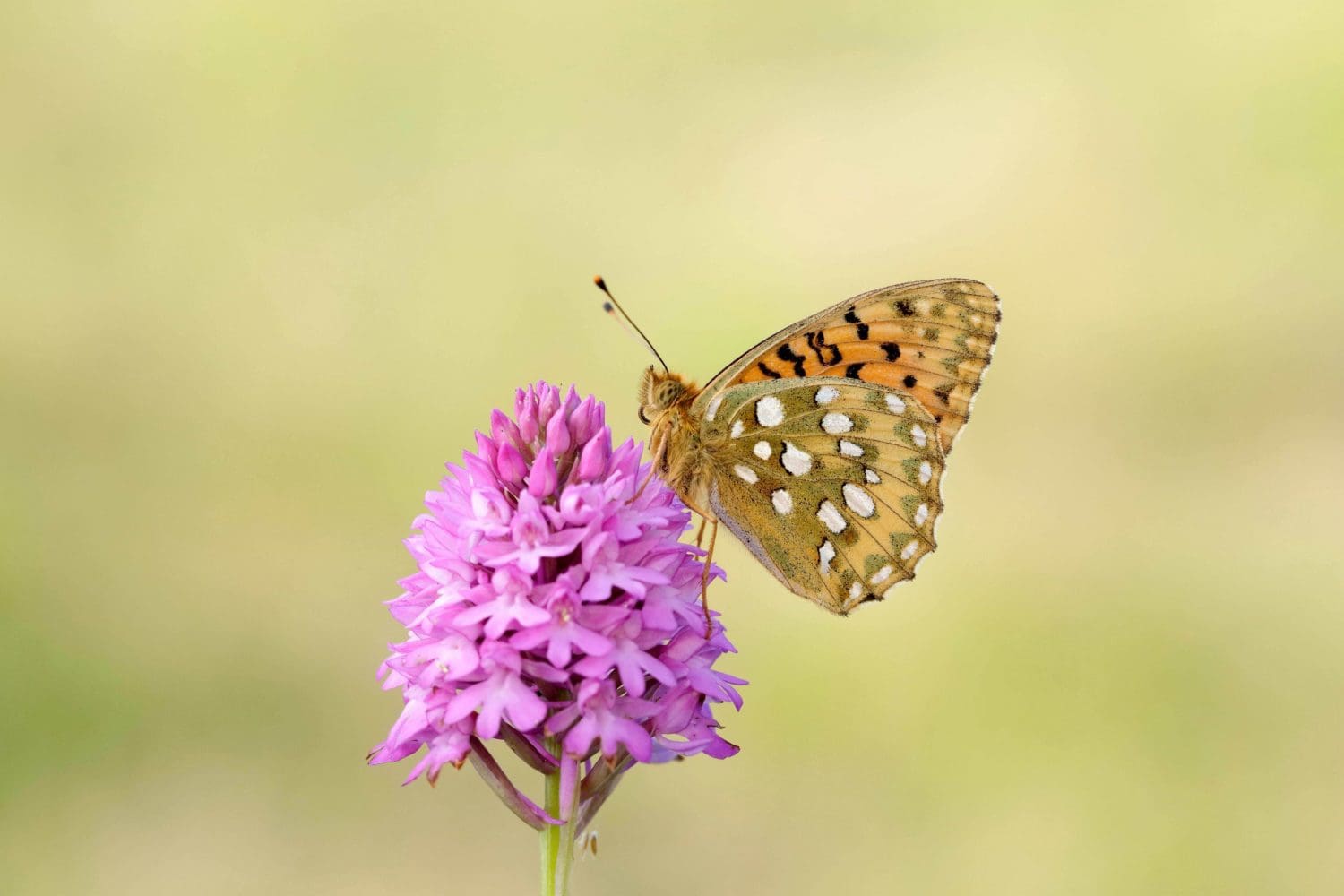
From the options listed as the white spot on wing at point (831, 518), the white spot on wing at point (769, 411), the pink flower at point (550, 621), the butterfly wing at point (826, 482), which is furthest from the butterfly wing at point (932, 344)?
the pink flower at point (550, 621)

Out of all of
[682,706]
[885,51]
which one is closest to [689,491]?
[682,706]

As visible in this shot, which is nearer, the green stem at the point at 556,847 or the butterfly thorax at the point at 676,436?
the green stem at the point at 556,847

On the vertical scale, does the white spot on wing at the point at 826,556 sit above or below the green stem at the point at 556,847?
above

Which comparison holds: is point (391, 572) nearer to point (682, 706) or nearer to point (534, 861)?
point (534, 861)

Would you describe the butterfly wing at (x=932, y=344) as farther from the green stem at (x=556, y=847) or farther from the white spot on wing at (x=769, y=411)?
the green stem at (x=556, y=847)

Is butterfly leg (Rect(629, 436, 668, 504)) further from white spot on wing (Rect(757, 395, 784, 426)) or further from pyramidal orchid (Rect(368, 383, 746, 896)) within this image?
white spot on wing (Rect(757, 395, 784, 426))

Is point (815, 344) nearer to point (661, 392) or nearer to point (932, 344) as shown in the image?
point (932, 344)

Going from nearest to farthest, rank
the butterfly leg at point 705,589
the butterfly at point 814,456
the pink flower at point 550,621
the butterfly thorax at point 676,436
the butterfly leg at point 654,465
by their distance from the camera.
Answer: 1. the pink flower at point 550,621
2. the butterfly leg at point 705,589
3. the butterfly leg at point 654,465
4. the butterfly thorax at point 676,436
5. the butterfly at point 814,456

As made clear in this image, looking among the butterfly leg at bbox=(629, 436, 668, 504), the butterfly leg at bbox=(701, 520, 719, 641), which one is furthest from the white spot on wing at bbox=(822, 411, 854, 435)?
the butterfly leg at bbox=(701, 520, 719, 641)

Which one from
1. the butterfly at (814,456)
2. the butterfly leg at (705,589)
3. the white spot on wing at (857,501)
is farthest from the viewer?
the white spot on wing at (857,501)
